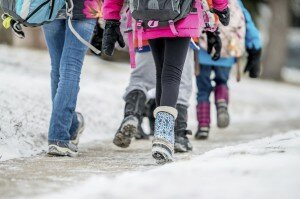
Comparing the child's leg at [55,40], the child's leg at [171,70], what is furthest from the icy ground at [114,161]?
the child's leg at [55,40]

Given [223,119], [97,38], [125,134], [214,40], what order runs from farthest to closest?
[223,119], [214,40], [97,38], [125,134]

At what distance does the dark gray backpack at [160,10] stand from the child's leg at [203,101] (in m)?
2.83

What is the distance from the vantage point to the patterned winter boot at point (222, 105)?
7539 millimetres

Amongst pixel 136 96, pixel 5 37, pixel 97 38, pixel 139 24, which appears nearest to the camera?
pixel 139 24

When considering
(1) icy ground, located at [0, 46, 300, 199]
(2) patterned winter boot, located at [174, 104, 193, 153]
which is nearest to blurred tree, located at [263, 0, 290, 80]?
(1) icy ground, located at [0, 46, 300, 199]

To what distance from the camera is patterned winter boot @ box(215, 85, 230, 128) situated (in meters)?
7.54

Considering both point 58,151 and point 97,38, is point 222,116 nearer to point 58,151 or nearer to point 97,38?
point 97,38

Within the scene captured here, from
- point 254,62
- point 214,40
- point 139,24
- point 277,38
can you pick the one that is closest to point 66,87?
point 139,24

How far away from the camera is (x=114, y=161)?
518cm

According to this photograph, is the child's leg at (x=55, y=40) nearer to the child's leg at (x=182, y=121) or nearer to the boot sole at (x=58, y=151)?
the boot sole at (x=58, y=151)

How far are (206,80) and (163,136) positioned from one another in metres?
3.03

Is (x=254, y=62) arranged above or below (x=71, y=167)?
above

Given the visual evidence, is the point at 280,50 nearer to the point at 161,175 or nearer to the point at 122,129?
the point at 122,129

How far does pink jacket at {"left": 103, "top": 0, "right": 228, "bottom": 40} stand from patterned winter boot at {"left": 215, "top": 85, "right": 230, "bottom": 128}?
2664 millimetres
